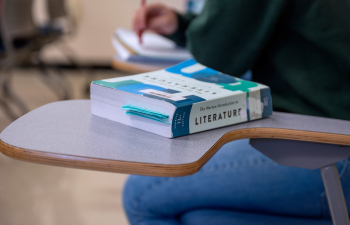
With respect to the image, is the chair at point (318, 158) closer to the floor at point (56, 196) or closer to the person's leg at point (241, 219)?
the person's leg at point (241, 219)

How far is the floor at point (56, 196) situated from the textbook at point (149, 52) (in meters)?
0.74

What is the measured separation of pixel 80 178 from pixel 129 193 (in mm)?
1030

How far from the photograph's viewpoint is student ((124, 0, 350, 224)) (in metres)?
0.62

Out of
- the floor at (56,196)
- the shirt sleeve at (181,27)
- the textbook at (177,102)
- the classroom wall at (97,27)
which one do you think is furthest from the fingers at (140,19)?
the classroom wall at (97,27)

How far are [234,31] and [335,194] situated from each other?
376 mm

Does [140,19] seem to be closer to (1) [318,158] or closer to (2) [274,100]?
(2) [274,100]

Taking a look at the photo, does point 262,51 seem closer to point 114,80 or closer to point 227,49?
point 227,49

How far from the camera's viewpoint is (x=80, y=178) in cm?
166

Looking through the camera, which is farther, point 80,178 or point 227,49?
point 80,178

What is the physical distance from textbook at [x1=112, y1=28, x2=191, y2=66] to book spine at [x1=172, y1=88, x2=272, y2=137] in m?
0.50

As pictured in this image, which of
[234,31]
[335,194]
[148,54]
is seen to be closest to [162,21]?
[148,54]

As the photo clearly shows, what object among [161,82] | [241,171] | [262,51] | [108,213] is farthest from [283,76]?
[108,213]

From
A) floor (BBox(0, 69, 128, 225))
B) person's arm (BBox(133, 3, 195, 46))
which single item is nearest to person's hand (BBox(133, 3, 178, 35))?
person's arm (BBox(133, 3, 195, 46))

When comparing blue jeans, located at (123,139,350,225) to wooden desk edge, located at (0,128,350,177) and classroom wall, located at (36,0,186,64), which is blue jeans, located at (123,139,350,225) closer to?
wooden desk edge, located at (0,128,350,177)
